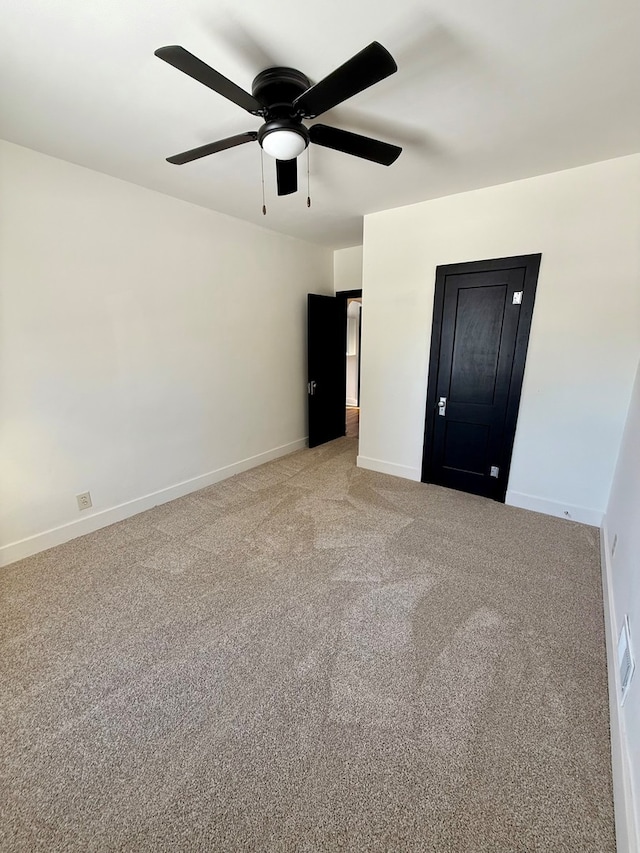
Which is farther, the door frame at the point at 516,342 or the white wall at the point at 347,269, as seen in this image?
the white wall at the point at 347,269

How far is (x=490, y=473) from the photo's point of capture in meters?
3.17

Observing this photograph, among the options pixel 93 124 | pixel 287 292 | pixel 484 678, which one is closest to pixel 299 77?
pixel 93 124

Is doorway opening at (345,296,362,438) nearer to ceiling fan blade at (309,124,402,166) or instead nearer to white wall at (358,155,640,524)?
white wall at (358,155,640,524)

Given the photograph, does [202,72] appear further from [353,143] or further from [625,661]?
[625,661]

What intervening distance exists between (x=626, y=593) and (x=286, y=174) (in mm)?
2735

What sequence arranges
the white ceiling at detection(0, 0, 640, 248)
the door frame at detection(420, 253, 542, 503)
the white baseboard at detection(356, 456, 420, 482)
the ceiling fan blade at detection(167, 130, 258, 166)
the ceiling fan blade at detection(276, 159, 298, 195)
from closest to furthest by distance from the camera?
the white ceiling at detection(0, 0, 640, 248)
the ceiling fan blade at detection(167, 130, 258, 166)
the ceiling fan blade at detection(276, 159, 298, 195)
the door frame at detection(420, 253, 542, 503)
the white baseboard at detection(356, 456, 420, 482)

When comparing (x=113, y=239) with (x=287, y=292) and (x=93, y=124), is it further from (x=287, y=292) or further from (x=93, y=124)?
(x=287, y=292)

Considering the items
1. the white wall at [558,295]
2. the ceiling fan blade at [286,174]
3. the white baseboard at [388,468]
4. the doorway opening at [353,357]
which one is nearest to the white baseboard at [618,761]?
the white wall at [558,295]

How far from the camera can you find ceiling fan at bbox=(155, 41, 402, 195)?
1176mm

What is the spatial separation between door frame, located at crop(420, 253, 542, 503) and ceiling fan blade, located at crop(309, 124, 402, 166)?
4.86ft

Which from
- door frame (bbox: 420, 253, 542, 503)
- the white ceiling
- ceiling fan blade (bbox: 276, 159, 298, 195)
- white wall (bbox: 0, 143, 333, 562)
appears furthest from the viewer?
door frame (bbox: 420, 253, 542, 503)

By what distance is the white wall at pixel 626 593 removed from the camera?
1049 millimetres

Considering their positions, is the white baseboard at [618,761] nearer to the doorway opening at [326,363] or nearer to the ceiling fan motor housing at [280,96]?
the ceiling fan motor housing at [280,96]

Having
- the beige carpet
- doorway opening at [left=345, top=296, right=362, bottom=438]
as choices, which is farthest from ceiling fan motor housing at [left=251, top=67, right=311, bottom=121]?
doorway opening at [left=345, top=296, right=362, bottom=438]
